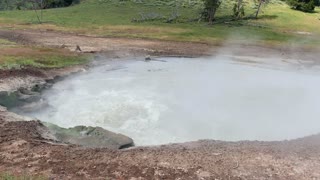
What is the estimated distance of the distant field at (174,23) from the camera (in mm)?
45969

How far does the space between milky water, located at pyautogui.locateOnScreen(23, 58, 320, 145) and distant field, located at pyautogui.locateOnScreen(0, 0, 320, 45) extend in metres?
17.6

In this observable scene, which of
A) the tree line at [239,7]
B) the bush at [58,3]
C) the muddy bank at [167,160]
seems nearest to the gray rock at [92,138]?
the muddy bank at [167,160]

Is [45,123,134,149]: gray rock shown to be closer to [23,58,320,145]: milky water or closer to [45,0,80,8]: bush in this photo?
[23,58,320,145]: milky water

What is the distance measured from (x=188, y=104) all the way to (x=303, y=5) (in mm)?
50547

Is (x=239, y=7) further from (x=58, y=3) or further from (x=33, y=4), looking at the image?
(x=33, y=4)

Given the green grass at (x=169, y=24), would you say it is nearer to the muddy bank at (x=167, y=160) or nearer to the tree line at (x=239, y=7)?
the tree line at (x=239, y=7)

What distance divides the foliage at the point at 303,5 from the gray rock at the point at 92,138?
55.6 meters

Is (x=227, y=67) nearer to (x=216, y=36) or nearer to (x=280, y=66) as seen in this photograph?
(x=280, y=66)

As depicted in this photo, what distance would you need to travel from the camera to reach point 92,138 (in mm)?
14953

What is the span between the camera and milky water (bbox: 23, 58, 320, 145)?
654 inches

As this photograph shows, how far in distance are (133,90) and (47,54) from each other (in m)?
10.2

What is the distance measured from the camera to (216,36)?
1780 inches

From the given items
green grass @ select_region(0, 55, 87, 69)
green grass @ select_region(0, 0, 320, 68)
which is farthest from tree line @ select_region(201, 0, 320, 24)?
green grass @ select_region(0, 55, 87, 69)

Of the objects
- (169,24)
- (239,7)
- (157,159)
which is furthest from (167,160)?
(239,7)
